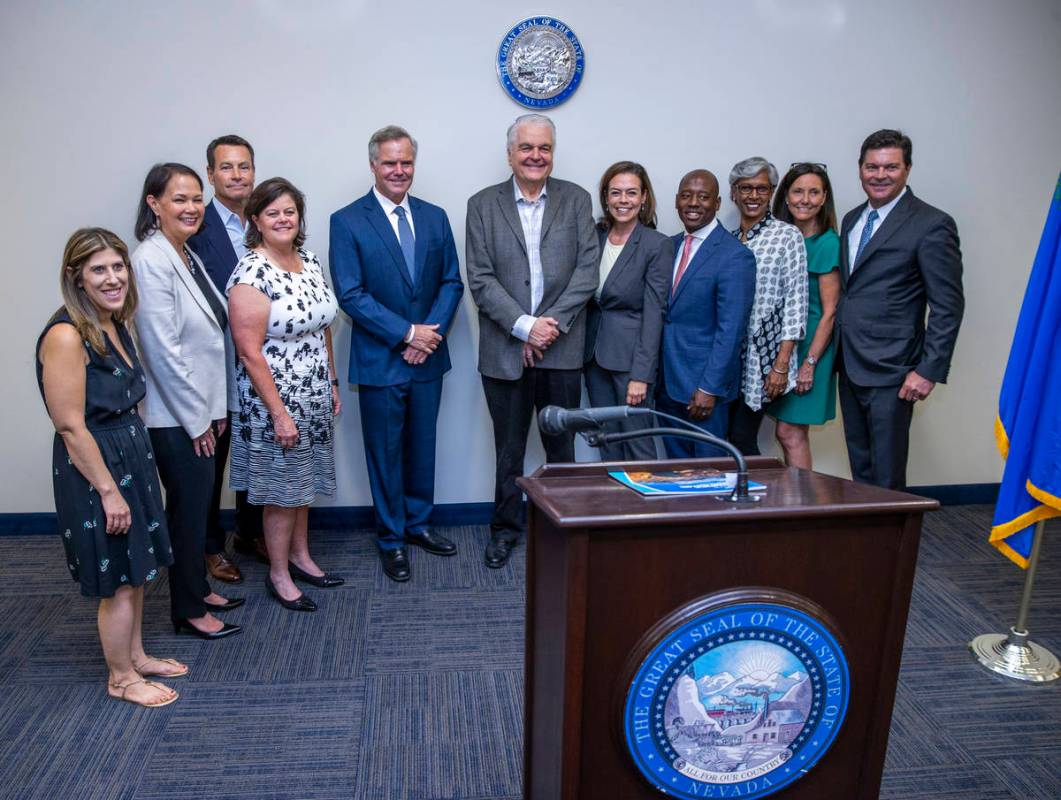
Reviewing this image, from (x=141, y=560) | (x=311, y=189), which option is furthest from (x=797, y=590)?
(x=311, y=189)

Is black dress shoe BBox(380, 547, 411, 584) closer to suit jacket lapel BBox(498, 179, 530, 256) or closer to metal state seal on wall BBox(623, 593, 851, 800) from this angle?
suit jacket lapel BBox(498, 179, 530, 256)

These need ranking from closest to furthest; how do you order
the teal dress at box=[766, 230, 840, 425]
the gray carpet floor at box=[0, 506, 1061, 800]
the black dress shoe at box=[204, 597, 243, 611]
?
the gray carpet floor at box=[0, 506, 1061, 800] → the black dress shoe at box=[204, 597, 243, 611] → the teal dress at box=[766, 230, 840, 425]

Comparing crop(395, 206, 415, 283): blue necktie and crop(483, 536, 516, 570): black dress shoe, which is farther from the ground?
crop(395, 206, 415, 283): blue necktie

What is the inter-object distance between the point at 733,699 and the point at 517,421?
77.7 inches

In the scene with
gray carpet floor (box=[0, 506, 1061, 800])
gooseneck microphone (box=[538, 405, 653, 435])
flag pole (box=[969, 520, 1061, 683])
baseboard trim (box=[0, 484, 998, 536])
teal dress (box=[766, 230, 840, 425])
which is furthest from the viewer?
baseboard trim (box=[0, 484, 998, 536])

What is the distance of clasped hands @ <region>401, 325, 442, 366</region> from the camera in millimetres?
2895

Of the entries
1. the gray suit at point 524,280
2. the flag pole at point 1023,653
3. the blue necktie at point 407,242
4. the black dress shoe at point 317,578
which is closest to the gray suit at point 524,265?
the gray suit at point 524,280

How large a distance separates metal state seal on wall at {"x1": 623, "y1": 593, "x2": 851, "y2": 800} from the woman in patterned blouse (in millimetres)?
1908

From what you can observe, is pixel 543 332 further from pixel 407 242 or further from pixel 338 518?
A: pixel 338 518

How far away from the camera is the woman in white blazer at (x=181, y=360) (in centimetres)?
219

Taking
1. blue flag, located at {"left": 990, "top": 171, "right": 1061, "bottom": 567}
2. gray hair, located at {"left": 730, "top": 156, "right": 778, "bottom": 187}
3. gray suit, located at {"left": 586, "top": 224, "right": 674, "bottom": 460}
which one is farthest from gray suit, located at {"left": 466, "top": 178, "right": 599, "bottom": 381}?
blue flag, located at {"left": 990, "top": 171, "right": 1061, "bottom": 567}

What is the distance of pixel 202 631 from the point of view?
2486mm

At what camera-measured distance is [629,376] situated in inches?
118

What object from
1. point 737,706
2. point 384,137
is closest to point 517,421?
point 384,137
